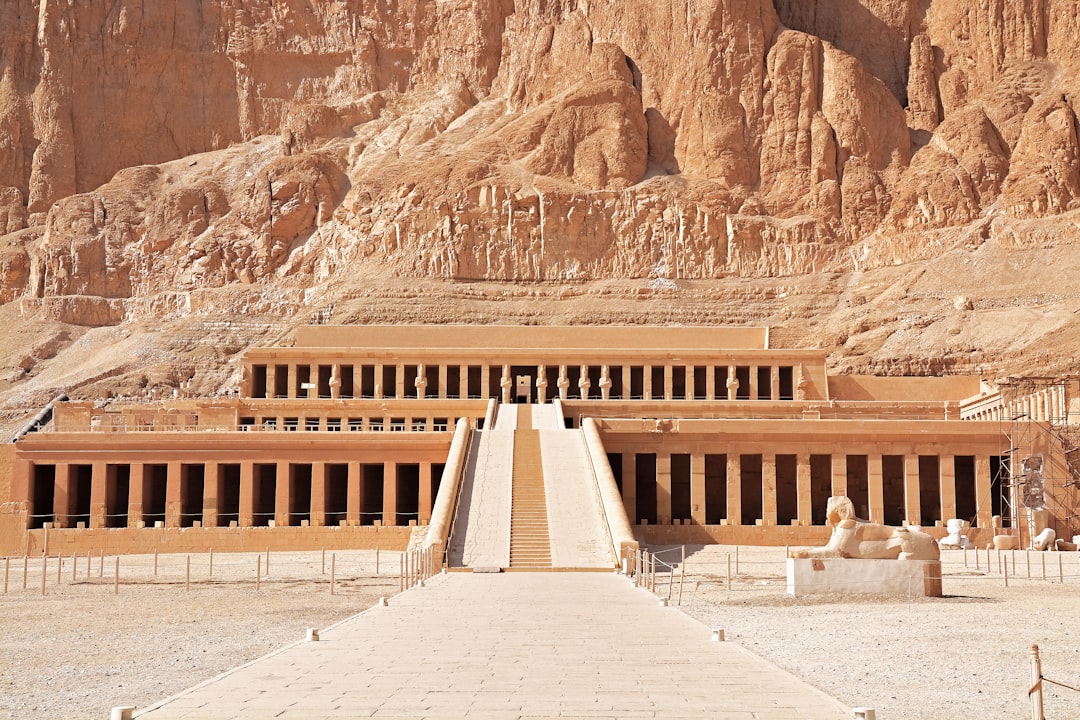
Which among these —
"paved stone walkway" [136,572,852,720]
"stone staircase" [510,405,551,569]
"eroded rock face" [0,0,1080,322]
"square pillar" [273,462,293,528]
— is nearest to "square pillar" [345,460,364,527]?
"square pillar" [273,462,293,528]

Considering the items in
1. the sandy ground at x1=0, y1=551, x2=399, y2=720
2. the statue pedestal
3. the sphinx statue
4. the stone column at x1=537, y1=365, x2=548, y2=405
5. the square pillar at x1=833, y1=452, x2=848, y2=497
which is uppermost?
the stone column at x1=537, y1=365, x2=548, y2=405

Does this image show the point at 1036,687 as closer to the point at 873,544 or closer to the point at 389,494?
the point at 873,544

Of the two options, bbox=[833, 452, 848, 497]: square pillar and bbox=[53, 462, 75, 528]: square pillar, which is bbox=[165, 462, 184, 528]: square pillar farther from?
bbox=[833, 452, 848, 497]: square pillar

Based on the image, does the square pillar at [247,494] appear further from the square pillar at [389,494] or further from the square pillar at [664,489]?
the square pillar at [664,489]

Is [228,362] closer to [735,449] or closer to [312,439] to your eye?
[312,439]

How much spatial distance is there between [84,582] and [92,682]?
14471 mm

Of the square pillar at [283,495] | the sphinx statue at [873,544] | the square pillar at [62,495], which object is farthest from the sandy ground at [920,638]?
the square pillar at [62,495]

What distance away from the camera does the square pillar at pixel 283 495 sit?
3875 centimetres

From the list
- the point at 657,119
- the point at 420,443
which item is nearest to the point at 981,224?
the point at 657,119

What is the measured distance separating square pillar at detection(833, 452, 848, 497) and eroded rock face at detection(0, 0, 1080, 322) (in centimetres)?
4193

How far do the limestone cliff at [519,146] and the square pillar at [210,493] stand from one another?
38790mm

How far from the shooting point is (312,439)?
3988 centimetres

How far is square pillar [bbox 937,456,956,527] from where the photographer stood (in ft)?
126

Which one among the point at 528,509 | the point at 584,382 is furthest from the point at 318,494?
the point at 584,382
